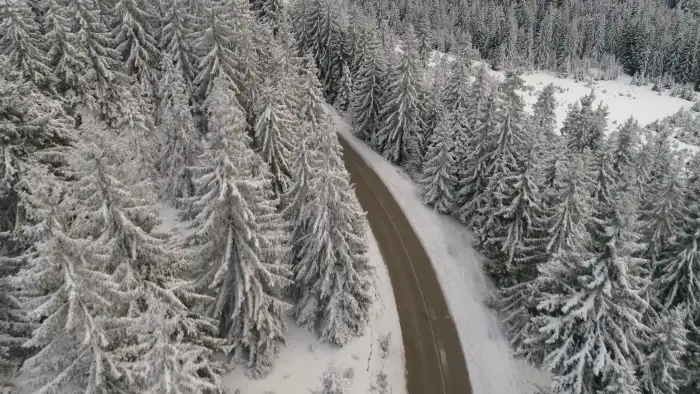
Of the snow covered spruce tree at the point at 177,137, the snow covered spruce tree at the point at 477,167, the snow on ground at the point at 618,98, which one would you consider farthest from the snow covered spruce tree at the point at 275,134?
the snow on ground at the point at 618,98

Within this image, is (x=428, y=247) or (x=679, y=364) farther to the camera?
(x=428, y=247)

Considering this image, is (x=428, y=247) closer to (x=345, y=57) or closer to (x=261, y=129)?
(x=261, y=129)

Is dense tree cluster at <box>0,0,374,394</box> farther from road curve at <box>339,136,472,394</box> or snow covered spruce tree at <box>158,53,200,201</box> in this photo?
road curve at <box>339,136,472,394</box>

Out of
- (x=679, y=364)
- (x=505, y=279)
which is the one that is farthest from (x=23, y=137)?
(x=679, y=364)

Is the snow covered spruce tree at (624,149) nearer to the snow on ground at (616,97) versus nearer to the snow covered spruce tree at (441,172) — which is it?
the snow covered spruce tree at (441,172)

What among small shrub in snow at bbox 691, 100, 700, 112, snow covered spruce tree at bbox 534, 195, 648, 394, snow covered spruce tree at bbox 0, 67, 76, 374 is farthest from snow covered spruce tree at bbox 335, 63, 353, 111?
small shrub in snow at bbox 691, 100, 700, 112
